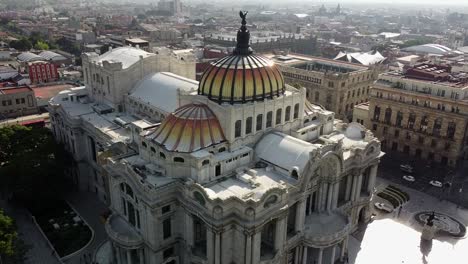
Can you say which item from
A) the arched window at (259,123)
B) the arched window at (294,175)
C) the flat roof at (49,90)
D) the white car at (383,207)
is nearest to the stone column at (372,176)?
the white car at (383,207)

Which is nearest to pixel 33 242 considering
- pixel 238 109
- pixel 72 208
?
pixel 72 208

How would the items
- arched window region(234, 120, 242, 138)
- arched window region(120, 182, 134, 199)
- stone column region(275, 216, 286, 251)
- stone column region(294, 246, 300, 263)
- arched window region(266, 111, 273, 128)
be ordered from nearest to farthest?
stone column region(275, 216, 286, 251), arched window region(120, 182, 134, 199), stone column region(294, 246, 300, 263), arched window region(234, 120, 242, 138), arched window region(266, 111, 273, 128)

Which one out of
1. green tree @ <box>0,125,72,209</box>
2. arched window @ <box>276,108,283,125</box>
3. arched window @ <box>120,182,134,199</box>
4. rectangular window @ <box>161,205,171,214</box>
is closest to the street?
arched window @ <box>276,108,283,125</box>

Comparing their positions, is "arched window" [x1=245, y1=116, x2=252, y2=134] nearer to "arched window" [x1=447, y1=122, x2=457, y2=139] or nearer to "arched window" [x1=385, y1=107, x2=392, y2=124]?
"arched window" [x1=385, y1=107, x2=392, y2=124]

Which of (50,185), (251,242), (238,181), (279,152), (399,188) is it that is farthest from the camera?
(399,188)

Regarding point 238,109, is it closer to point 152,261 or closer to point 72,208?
point 152,261

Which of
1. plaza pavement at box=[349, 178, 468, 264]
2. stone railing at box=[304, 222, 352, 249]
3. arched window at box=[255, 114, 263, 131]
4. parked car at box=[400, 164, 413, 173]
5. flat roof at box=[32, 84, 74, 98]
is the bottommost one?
plaza pavement at box=[349, 178, 468, 264]

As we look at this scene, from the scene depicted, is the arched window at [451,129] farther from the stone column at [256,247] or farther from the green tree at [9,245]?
the green tree at [9,245]
